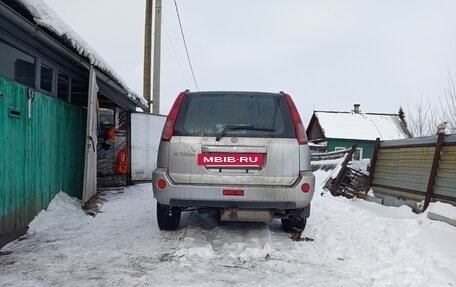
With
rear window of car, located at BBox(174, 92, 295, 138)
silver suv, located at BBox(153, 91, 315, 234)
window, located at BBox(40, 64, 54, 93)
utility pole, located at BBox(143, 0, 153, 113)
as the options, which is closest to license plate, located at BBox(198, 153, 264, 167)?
silver suv, located at BBox(153, 91, 315, 234)

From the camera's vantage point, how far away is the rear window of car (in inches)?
179

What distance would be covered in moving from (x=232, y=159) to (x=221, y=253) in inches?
38.9

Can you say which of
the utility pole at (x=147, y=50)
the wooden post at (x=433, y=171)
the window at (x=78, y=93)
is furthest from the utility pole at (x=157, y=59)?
the wooden post at (x=433, y=171)

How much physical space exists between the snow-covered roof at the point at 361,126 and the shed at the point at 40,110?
29948mm

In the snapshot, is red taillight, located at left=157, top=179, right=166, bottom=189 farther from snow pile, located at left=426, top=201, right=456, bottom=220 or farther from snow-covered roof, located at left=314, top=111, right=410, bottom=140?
snow-covered roof, located at left=314, top=111, right=410, bottom=140

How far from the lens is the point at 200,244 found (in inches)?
178

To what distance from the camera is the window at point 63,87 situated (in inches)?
269

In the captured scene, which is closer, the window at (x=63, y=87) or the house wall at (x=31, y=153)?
the house wall at (x=31, y=153)

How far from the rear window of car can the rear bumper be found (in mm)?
562

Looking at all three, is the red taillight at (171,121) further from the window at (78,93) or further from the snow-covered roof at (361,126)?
the snow-covered roof at (361,126)

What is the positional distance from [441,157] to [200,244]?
4635mm

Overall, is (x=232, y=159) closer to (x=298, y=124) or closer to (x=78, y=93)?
(x=298, y=124)

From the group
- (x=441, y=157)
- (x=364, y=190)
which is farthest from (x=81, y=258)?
(x=364, y=190)

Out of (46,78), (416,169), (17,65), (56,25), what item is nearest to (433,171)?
(416,169)
